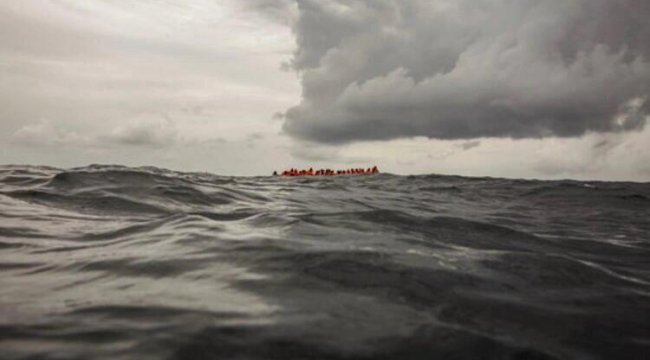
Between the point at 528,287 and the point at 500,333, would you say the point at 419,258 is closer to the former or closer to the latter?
the point at 528,287

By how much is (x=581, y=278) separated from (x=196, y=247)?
4763 millimetres

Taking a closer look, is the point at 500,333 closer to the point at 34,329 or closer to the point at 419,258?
the point at 419,258

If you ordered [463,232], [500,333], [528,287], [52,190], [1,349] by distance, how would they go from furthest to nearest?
[52,190] < [463,232] < [528,287] < [500,333] < [1,349]

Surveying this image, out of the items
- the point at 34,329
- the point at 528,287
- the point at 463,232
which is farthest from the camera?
the point at 463,232

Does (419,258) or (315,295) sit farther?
(419,258)

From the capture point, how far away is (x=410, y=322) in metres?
3.90

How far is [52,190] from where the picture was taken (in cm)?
1220

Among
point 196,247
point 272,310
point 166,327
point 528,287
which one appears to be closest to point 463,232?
point 528,287

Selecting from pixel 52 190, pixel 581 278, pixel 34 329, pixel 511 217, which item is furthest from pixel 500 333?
pixel 52 190

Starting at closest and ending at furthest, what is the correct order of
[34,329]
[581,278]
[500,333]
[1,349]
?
[1,349] → [34,329] → [500,333] → [581,278]

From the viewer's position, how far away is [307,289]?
181 inches

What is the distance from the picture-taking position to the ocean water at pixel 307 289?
11.1ft

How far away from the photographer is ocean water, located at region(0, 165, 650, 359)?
3369 millimetres

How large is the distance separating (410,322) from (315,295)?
0.95m
